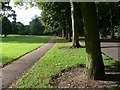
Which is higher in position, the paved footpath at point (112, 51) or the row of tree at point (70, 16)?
the row of tree at point (70, 16)

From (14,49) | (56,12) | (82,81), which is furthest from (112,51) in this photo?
(56,12)

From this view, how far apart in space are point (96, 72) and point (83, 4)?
240 cm

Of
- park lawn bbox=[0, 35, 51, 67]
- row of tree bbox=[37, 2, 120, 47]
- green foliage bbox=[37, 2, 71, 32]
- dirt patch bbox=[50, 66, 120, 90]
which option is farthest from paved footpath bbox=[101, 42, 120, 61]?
green foliage bbox=[37, 2, 71, 32]

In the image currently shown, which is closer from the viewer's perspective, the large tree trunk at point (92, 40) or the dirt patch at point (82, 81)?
the dirt patch at point (82, 81)

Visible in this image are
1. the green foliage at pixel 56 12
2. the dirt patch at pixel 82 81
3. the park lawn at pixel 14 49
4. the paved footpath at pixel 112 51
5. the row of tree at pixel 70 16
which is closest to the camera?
the dirt patch at pixel 82 81

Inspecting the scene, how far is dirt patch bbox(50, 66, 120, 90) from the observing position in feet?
29.0

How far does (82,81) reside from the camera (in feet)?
31.1

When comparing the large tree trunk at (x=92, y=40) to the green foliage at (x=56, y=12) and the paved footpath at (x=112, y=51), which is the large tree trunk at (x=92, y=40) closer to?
the paved footpath at (x=112, y=51)

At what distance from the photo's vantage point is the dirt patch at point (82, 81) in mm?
8828

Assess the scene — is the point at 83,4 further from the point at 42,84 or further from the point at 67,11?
the point at 67,11

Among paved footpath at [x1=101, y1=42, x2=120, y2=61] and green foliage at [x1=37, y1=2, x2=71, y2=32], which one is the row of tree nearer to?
green foliage at [x1=37, y1=2, x2=71, y2=32]

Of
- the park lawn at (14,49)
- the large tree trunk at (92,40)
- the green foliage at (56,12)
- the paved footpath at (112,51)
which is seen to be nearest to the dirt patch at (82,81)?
the large tree trunk at (92,40)

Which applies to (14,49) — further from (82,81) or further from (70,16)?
(82,81)

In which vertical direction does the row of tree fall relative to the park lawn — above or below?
above
